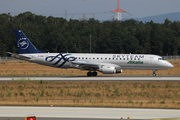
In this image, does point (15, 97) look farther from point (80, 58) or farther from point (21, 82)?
point (80, 58)

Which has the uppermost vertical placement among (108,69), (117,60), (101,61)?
(117,60)

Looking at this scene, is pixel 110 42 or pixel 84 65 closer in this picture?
pixel 84 65

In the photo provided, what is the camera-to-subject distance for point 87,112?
18.2 meters

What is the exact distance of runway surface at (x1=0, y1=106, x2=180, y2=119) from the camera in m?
16.9

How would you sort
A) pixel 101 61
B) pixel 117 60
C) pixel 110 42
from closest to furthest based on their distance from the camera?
pixel 117 60 → pixel 101 61 → pixel 110 42

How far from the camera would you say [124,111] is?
1861 cm

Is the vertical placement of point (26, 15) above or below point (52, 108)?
above

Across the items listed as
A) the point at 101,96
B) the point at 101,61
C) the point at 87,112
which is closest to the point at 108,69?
the point at 101,61

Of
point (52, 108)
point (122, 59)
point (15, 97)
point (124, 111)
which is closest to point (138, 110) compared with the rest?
point (124, 111)

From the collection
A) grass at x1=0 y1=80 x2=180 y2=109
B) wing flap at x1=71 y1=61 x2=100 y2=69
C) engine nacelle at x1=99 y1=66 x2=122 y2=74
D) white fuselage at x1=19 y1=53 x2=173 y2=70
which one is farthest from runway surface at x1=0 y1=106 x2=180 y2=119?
white fuselage at x1=19 y1=53 x2=173 y2=70

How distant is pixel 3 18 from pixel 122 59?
144 metres

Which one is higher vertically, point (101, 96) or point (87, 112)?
point (87, 112)

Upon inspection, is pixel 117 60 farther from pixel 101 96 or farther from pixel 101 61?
pixel 101 96

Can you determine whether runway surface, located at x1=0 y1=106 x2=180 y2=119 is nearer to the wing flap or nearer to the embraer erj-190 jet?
the wing flap
